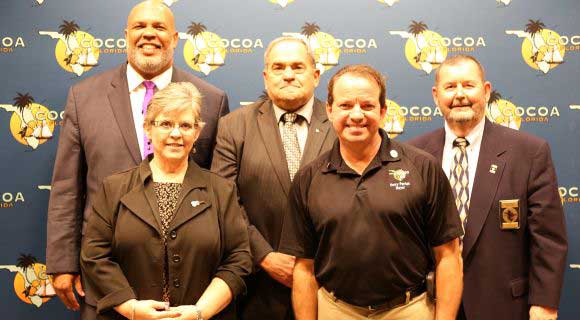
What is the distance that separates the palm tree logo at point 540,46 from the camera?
357cm

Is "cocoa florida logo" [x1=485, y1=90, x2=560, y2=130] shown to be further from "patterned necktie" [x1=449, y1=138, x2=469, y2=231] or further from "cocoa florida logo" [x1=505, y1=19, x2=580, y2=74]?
"patterned necktie" [x1=449, y1=138, x2=469, y2=231]

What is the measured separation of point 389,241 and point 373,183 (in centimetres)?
21

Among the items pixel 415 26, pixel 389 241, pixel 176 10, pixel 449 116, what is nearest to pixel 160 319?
pixel 389 241

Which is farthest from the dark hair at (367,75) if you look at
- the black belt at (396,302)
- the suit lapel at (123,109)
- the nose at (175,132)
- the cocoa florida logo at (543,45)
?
the cocoa florida logo at (543,45)

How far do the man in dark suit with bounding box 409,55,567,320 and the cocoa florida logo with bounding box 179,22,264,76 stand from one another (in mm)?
1350

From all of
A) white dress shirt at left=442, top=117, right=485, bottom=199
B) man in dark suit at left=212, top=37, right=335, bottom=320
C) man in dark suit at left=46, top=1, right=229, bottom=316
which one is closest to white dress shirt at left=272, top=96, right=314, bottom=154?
man in dark suit at left=212, top=37, right=335, bottom=320

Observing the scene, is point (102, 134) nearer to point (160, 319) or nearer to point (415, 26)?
point (160, 319)

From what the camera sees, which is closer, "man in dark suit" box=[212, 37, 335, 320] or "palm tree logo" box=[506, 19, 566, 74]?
"man in dark suit" box=[212, 37, 335, 320]

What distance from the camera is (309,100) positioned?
2.91 meters

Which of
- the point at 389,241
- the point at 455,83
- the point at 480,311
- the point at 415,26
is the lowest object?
the point at 480,311

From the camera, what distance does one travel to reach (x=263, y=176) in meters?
2.78

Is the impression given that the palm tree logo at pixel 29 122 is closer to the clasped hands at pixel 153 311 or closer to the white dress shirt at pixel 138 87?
the white dress shirt at pixel 138 87

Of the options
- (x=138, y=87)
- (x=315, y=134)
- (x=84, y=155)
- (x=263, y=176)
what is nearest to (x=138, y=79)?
(x=138, y=87)

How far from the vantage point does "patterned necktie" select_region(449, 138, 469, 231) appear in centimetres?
278
